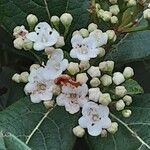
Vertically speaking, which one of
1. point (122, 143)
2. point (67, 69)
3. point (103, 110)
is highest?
point (67, 69)

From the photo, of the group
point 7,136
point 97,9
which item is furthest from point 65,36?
point 7,136

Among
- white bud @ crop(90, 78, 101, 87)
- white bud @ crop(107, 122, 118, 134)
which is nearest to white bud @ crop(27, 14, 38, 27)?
white bud @ crop(90, 78, 101, 87)

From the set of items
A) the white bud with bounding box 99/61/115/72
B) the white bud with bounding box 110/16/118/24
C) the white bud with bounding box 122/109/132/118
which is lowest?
the white bud with bounding box 122/109/132/118

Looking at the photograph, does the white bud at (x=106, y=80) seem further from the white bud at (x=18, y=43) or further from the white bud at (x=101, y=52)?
the white bud at (x=18, y=43)

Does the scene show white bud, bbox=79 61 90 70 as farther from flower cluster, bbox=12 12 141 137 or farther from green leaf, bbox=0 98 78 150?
green leaf, bbox=0 98 78 150

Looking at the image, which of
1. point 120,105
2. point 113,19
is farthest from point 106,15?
point 120,105

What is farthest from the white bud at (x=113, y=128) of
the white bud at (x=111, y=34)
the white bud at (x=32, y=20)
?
the white bud at (x=32, y=20)

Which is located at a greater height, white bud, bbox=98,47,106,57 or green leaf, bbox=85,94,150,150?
white bud, bbox=98,47,106,57

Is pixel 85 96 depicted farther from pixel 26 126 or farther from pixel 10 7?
pixel 10 7
